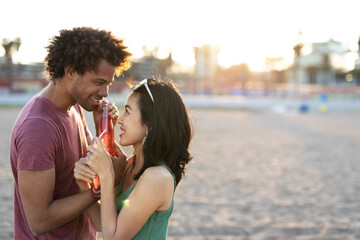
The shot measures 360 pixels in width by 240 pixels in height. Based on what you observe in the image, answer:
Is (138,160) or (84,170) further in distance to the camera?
(138,160)

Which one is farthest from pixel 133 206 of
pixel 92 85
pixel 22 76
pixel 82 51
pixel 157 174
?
pixel 22 76

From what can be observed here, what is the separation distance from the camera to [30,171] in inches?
77.0

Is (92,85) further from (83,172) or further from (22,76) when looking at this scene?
(22,76)

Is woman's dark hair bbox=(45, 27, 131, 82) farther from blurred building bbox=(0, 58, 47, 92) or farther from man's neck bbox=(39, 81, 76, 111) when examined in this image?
blurred building bbox=(0, 58, 47, 92)

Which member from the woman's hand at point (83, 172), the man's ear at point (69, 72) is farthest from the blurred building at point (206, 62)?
the woman's hand at point (83, 172)

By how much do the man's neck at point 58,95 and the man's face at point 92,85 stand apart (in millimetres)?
35

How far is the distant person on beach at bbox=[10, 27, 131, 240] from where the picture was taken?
77.7 inches

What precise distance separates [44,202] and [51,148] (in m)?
0.26

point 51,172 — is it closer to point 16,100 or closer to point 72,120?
point 72,120

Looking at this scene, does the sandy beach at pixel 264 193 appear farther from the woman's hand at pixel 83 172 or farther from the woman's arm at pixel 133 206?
the woman's hand at pixel 83 172

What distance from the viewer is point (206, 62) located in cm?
8500

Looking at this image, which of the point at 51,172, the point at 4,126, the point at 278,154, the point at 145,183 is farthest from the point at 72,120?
the point at 4,126

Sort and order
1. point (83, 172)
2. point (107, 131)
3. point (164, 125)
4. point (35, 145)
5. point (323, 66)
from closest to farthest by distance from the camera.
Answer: point (35, 145)
point (83, 172)
point (164, 125)
point (107, 131)
point (323, 66)

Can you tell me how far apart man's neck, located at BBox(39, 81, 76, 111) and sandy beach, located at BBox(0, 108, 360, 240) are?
0.77 m
